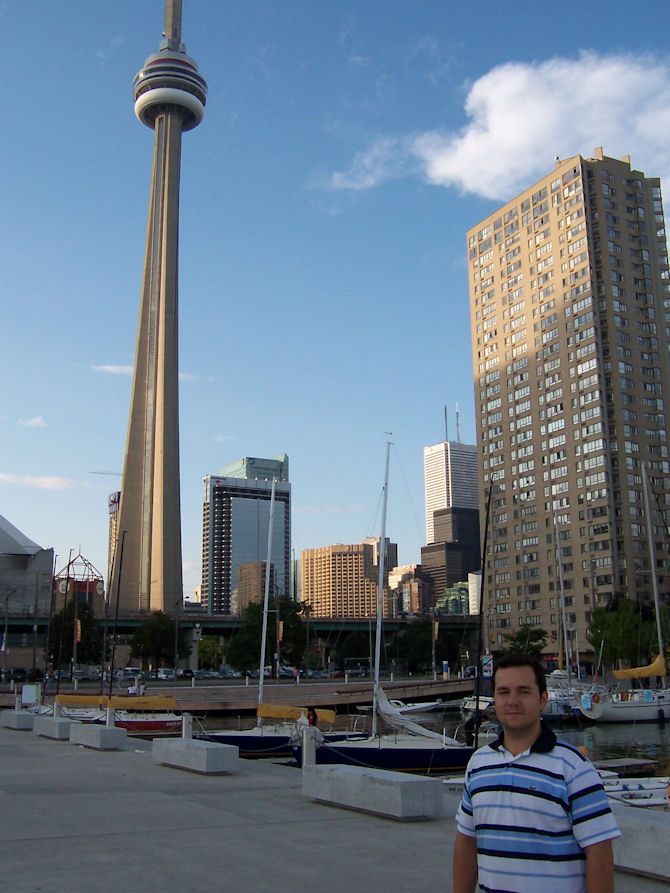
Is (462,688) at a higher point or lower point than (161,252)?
lower

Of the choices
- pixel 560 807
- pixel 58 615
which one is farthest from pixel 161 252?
pixel 560 807

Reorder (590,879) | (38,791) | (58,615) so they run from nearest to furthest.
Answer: (590,879)
(38,791)
(58,615)

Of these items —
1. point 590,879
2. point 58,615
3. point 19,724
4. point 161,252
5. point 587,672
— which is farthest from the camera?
point 161,252

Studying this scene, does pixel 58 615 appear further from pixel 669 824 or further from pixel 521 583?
pixel 669 824

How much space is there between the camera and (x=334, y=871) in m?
9.33

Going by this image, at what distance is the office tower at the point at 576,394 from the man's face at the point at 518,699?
10606cm

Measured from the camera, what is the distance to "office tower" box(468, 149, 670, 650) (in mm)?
107750

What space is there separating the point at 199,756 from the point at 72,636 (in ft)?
251

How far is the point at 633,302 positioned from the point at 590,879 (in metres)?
120

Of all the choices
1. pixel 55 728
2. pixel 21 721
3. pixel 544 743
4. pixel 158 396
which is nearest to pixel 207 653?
pixel 158 396

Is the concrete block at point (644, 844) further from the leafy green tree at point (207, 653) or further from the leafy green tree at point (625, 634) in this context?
the leafy green tree at point (207, 653)

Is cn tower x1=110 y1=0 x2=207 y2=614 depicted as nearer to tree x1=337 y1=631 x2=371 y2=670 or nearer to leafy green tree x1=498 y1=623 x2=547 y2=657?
tree x1=337 y1=631 x2=371 y2=670

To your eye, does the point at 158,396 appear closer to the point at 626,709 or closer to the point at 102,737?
the point at 626,709

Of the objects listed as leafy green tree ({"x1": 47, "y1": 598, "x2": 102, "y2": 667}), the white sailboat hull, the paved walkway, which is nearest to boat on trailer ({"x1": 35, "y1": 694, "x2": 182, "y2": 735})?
the paved walkway
